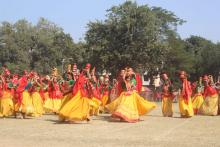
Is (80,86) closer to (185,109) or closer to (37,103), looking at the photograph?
(37,103)

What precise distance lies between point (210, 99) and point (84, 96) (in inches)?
335

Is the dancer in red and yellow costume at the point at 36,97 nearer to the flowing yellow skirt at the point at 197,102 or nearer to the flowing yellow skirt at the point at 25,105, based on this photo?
the flowing yellow skirt at the point at 25,105

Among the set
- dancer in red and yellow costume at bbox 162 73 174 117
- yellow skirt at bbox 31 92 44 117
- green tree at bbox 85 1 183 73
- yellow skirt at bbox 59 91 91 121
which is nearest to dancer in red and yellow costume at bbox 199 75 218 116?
dancer in red and yellow costume at bbox 162 73 174 117

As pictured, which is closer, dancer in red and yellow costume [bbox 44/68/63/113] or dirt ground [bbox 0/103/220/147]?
dirt ground [bbox 0/103/220/147]

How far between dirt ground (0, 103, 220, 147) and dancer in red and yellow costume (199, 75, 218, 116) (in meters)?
7.01

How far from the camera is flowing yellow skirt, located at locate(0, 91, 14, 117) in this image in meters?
19.7

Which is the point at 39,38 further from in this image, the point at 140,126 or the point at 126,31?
the point at 140,126

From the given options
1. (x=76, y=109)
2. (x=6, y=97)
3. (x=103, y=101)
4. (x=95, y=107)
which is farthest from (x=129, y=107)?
(x=103, y=101)

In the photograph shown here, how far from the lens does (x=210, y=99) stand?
2342cm

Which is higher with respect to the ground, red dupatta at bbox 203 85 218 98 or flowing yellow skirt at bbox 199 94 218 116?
red dupatta at bbox 203 85 218 98

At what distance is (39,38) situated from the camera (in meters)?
78.4

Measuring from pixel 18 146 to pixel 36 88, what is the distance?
10.0m

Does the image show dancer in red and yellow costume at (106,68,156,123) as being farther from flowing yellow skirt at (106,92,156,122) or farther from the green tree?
the green tree

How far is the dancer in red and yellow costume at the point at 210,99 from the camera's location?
23234 mm
